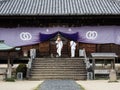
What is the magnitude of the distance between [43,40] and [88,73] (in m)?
9.38

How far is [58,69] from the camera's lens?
109 feet

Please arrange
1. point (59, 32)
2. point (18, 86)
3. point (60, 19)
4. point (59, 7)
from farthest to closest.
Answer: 1. point (59, 7)
2. point (59, 32)
3. point (60, 19)
4. point (18, 86)

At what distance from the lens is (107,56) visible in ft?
110

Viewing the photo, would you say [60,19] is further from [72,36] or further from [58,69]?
[58,69]

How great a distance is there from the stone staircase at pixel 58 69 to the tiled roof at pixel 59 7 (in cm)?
556

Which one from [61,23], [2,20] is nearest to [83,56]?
[61,23]

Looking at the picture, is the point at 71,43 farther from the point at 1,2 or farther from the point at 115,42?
the point at 1,2

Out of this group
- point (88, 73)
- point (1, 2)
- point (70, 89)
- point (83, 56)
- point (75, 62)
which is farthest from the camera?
point (1, 2)

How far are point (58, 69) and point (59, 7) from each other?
33.5 feet

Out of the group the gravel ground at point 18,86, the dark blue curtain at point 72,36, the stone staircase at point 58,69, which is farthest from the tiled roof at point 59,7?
the gravel ground at point 18,86

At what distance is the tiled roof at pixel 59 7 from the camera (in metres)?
39.1

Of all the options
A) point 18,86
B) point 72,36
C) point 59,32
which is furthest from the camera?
point 59,32

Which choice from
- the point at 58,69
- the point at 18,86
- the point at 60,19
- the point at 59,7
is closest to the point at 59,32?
the point at 60,19

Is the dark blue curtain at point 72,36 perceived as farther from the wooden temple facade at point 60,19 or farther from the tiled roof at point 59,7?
the tiled roof at point 59,7
